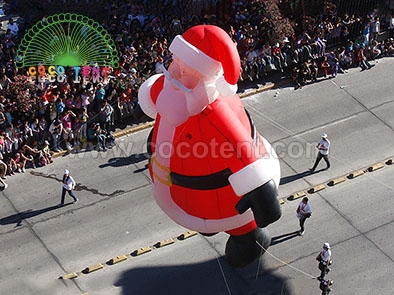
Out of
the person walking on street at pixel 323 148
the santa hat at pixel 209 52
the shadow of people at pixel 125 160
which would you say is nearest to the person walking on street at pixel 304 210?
the person walking on street at pixel 323 148

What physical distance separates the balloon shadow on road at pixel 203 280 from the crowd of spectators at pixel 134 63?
17.8ft

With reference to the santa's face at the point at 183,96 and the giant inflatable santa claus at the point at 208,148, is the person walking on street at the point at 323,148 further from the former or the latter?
the santa's face at the point at 183,96

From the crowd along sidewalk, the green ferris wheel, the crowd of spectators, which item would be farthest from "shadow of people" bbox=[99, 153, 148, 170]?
the green ferris wheel

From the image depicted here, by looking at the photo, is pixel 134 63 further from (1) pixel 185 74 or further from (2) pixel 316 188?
(1) pixel 185 74

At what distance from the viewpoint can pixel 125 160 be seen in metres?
23.3

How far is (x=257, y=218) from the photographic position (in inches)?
610

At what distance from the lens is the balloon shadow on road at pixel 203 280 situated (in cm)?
1891

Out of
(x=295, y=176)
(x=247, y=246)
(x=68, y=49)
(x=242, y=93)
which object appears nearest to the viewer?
(x=247, y=246)

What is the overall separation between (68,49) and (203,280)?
882cm

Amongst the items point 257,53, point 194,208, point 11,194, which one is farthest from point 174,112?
point 257,53

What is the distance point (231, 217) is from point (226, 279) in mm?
3277

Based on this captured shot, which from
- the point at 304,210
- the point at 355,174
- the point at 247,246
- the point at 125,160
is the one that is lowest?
the point at 355,174

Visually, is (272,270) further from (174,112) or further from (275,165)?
(174,112)

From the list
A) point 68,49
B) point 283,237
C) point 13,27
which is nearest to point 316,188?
point 283,237
